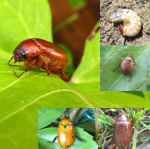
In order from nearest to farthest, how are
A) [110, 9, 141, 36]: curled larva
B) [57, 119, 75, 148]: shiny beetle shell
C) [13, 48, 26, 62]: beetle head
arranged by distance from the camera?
1. [57, 119, 75, 148]: shiny beetle shell
2. [110, 9, 141, 36]: curled larva
3. [13, 48, 26, 62]: beetle head

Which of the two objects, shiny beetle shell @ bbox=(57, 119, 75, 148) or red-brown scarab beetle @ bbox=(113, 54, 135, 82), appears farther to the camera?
red-brown scarab beetle @ bbox=(113, 54, 135, 82)

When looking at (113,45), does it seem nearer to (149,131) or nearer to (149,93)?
(149,131)

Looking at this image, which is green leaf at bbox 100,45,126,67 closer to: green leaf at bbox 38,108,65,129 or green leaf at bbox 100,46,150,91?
green leaf at bbox 100,46,150,91

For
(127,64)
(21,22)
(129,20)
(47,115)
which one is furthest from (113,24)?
(21,22)

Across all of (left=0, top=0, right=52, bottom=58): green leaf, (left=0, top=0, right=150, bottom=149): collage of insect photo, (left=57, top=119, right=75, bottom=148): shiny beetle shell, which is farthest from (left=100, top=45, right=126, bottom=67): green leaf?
(left=0, top=0, right=52, bottom=58): green leaf

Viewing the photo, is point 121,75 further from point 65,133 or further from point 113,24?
point 65,133

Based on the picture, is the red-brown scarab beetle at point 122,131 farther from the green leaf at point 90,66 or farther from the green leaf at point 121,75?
the green leaf at point 90,66

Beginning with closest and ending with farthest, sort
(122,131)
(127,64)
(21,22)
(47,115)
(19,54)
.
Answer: (47,115) → (122,131) → (127,64) → (19,54) → (21,22)

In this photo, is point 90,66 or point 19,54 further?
point 90,66
